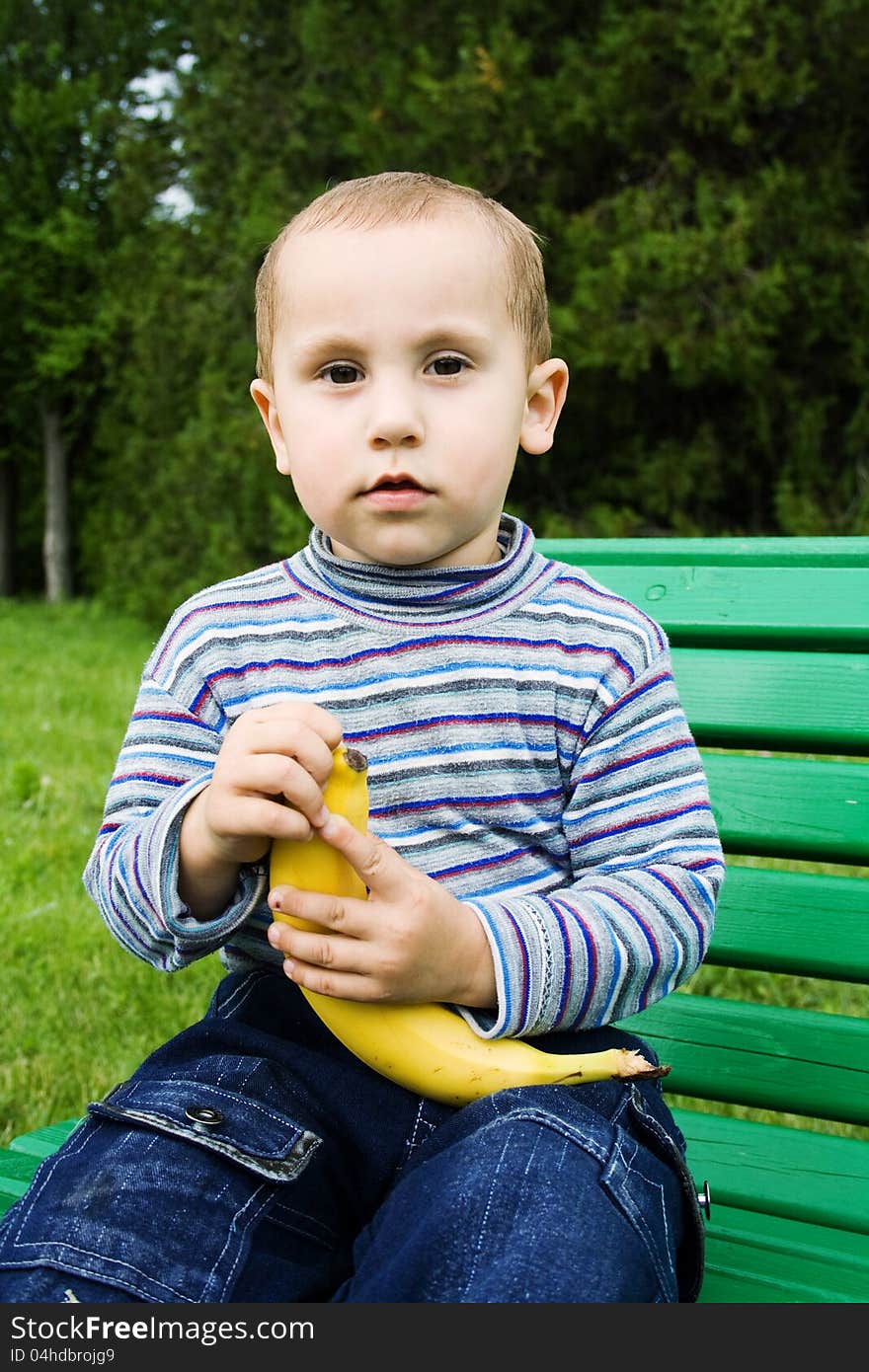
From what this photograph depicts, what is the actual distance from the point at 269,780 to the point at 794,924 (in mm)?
1032

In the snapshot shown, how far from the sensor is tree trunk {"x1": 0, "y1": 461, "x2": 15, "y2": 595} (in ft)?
61.4

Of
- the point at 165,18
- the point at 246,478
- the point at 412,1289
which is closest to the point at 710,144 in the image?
the point at 246,478

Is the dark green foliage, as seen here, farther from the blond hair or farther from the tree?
the blond hair

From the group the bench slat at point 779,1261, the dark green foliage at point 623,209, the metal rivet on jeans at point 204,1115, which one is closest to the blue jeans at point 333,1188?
the metal rivet on jeans at point 204,1115

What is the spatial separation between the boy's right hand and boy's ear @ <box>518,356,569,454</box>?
1.81ft

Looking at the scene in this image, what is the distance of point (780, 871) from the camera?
1928 millimetres

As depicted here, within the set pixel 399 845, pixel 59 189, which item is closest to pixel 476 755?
pixel 399 845

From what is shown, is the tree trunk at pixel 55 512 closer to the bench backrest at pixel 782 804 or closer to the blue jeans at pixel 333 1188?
the bench backrest at pixel 782 804

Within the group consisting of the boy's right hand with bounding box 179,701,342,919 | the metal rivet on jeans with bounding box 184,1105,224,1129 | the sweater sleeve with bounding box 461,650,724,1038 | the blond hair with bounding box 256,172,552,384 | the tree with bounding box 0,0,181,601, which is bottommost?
the metal rivet on jeans with bounding box 184,1105,224,1129

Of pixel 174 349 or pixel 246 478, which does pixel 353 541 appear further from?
pixel 174 349

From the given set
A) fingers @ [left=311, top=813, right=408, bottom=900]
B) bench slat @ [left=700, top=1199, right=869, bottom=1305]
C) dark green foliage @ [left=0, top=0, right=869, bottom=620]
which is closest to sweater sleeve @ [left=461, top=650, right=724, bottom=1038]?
fingers @ [left=311, top=813, right=408, bottom=900]

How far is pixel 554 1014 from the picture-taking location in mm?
1318

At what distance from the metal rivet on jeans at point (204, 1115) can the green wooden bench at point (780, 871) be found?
22.9 inches

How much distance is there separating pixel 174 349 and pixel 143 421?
5.46 ft
